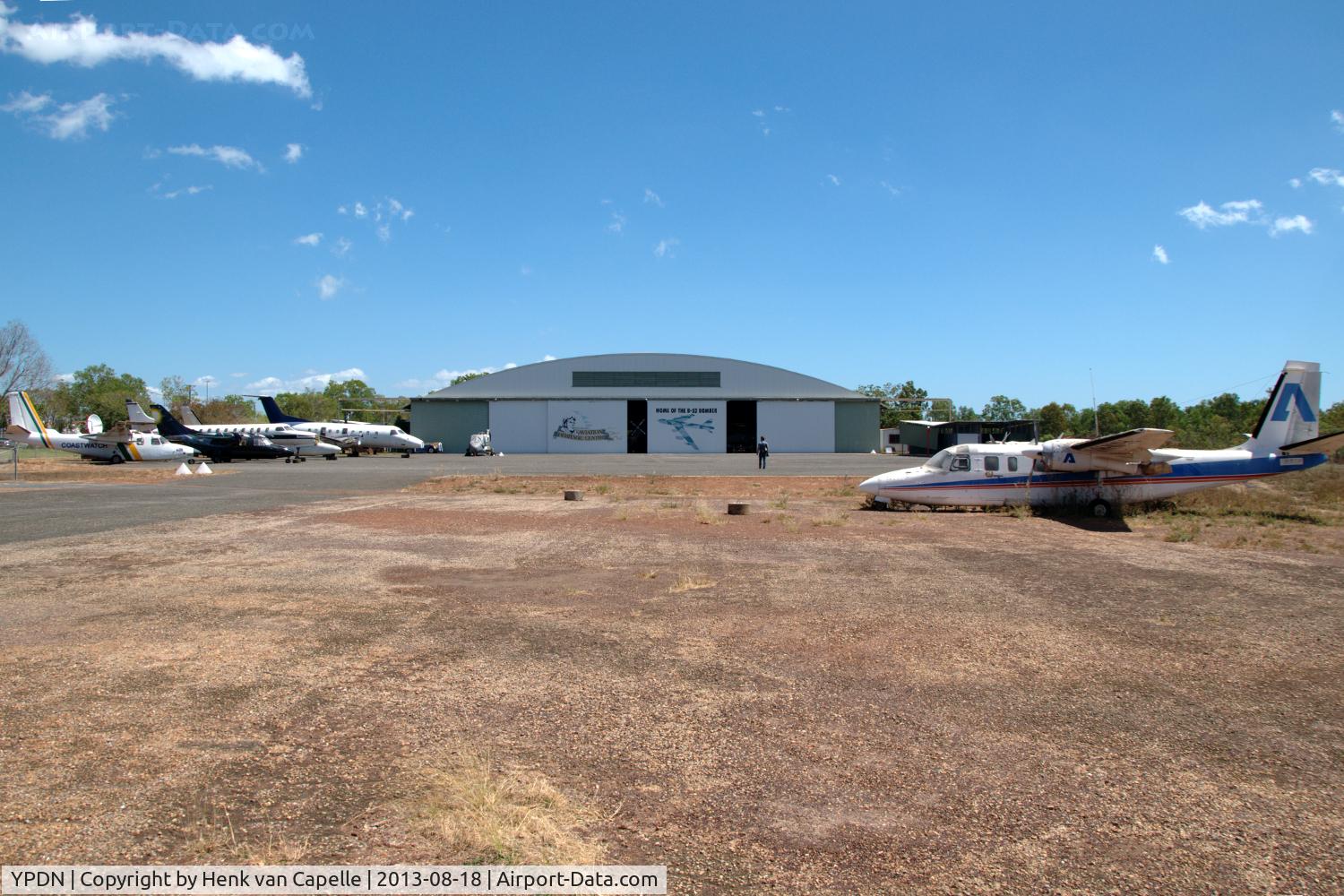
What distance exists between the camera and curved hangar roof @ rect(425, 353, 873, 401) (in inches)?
2928

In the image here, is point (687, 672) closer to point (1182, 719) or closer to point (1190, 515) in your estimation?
point (1182, 719)

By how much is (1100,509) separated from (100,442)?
53082 mm

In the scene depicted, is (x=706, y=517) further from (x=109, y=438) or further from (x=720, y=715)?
(x=109, y=438)

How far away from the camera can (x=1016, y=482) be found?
65.8 ft

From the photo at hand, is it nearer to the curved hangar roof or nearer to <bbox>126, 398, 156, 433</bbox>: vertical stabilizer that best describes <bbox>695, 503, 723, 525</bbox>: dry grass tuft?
<bbox>126, 398, 156, 433</bbox>: vertical stabilizer

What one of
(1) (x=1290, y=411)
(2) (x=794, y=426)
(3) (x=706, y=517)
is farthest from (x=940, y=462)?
(2) (x=794, y=426)

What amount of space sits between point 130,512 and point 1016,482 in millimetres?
22794

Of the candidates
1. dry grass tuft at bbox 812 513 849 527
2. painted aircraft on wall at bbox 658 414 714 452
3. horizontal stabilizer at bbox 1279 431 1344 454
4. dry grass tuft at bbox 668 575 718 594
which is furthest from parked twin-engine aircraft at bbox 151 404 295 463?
horizontal stabilizer at bbox 1279 431 1344 454

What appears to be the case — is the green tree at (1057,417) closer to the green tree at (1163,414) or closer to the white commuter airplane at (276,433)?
the green tree at (1163,414)

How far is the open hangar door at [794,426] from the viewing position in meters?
72.4

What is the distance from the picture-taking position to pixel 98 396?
112 m

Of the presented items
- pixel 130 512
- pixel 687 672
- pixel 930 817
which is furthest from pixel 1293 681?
pixel 130 512

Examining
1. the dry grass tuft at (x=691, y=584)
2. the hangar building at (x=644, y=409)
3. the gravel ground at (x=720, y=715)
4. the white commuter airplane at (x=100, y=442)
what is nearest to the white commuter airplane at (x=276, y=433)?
the white commuter airplane at (x=100, y=442)

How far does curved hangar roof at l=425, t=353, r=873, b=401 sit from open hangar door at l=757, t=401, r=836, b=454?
1.75m
